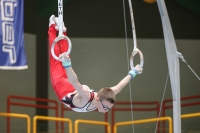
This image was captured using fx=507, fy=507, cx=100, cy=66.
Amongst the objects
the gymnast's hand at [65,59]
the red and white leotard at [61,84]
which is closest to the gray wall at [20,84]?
the red and white leotard at [61,84]

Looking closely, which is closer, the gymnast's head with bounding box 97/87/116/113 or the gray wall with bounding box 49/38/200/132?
the gymnast's head with bounding box 97/87/116/113

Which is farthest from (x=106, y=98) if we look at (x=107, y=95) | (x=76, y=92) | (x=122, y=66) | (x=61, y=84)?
(x=122, y=66)

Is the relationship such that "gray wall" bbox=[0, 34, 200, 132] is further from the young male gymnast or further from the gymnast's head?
the gymnast's head

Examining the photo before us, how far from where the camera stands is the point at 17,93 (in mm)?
7938

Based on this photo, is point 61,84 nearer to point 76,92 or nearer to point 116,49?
point 76,92

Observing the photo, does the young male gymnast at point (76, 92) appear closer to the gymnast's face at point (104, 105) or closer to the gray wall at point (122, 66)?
the gymnast's face at point (104, 105)

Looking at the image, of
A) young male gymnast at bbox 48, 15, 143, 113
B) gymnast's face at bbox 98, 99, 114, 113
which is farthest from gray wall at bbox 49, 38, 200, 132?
gymnast's face at bbox 98, 99, 114, 113

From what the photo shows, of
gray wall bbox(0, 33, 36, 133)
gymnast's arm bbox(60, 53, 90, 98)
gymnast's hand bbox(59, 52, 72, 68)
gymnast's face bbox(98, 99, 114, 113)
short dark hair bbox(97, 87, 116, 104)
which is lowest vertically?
gymnast's face bbox(98, 99, 114, 113)

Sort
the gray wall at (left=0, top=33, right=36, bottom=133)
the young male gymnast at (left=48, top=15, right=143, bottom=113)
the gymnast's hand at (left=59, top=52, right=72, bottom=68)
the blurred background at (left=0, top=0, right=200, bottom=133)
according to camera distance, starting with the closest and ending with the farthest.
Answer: the gymnast's hand at (left=59, top=52, right=72, bottom=68), the young male gymnast at (left=48, top=15, right=143, bottom=113), the gray wall at (left=0, top=33, right=36, bottom=133), the blurred background at (left=0, top=0, right=200, bottom=133)

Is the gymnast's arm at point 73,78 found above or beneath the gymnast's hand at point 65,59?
beneath

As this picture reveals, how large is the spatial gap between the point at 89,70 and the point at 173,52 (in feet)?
13.2

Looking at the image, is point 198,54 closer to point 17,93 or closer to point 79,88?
point 17,93

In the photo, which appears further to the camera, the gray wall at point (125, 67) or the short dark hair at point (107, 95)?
the gray wall at point (125, 67)

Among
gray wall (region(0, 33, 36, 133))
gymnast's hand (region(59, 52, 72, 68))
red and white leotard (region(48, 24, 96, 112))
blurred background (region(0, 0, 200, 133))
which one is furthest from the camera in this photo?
blurred background (region(0, 0, 200, 133))
